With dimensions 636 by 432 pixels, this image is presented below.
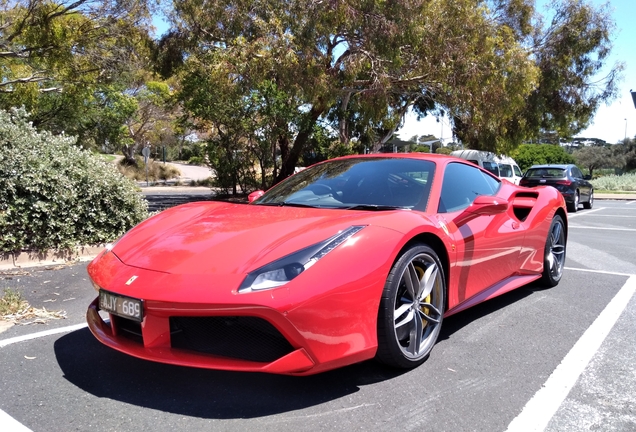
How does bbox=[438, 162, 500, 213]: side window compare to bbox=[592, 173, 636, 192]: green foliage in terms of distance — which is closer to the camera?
bbox=[438, 162, 500, 213]: side window

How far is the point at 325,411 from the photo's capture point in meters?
2.59

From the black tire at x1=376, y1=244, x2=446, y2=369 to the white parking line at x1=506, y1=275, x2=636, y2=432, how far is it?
69cm

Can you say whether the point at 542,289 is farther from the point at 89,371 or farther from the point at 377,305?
the point at 89,371

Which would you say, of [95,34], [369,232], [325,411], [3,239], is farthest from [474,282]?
[95,34]

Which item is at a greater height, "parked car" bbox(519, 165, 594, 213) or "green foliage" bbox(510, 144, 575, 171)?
"green foliage" bbox(510, 144, 575, 171)

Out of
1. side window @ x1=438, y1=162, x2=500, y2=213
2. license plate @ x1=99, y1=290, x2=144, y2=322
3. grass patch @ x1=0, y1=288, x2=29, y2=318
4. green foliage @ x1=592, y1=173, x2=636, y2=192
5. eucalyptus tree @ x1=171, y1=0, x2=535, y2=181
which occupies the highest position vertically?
eucalyptus tree @ x1=171, y1=0, x2=535, y2=181

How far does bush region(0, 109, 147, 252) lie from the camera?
19.1 ft

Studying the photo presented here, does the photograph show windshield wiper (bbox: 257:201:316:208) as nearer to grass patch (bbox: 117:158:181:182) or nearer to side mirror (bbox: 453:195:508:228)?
side mirror (bbox: 453:195:508:228)

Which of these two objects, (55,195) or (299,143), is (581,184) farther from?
(55,195)

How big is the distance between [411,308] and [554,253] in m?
2.89

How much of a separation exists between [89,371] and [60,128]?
23.2m

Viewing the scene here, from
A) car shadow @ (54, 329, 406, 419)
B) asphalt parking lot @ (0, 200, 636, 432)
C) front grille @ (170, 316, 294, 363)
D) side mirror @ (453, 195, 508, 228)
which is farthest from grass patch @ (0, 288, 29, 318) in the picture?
side mirror @ (453, 195, 508, 228)

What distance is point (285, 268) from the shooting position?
2582 mm

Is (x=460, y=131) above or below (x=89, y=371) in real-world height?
above
